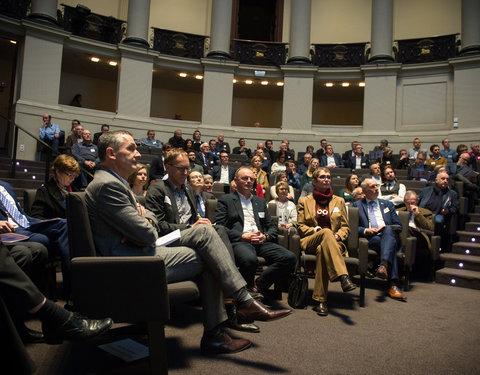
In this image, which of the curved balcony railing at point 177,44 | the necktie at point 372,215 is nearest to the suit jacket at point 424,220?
the necktie at point 372,215

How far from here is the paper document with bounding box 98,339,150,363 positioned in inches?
77.7

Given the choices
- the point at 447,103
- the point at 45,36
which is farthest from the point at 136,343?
the point at 447,103

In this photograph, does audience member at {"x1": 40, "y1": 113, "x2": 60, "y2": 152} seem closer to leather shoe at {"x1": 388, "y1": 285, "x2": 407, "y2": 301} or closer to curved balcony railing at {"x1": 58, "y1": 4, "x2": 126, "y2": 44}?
curved balcony railing at {"x1": 58, "y1": 4, "x2": 126, "y2": 44}

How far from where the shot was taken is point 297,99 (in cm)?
1162

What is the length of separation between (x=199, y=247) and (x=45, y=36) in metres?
10.2

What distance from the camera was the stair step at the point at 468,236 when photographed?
17.2 feet

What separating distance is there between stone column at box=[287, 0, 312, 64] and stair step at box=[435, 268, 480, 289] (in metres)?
8.86

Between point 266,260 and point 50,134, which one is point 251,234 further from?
point 50,134

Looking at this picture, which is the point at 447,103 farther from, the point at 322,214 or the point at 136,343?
the point at 136,343

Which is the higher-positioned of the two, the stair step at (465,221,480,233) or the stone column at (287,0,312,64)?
the stone column at (287,0,312,64)

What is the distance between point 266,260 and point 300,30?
10370 millimetres

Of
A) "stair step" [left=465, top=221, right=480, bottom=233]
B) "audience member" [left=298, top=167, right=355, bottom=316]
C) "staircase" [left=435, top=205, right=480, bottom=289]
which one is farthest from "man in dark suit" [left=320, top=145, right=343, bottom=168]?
"audience member" [left=298, top=167, right=355, bottom=316]

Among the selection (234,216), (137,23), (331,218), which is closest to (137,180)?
(234,216)

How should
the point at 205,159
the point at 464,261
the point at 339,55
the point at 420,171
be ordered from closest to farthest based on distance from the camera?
the point at 464,261 < the point at 420,171 < the point at 205,159 < the point at 339,55
